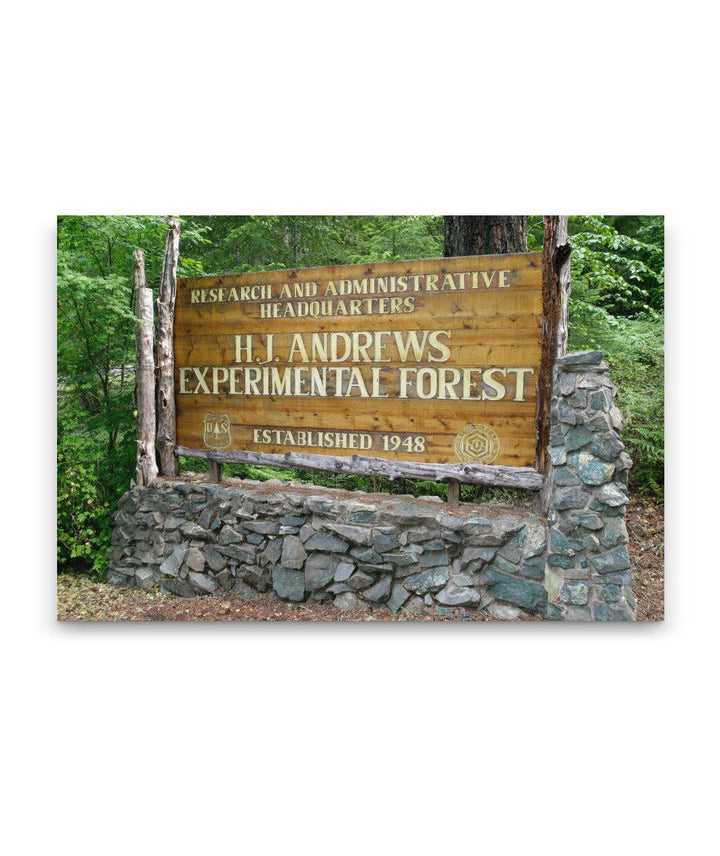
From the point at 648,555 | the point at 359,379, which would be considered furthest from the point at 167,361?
the point at 648,555

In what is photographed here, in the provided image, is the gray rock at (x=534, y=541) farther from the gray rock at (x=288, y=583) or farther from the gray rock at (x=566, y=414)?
the gray rock at (x=288, y=583)

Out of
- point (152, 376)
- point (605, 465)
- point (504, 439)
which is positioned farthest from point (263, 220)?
point (605, 465)

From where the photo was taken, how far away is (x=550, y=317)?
336 cm

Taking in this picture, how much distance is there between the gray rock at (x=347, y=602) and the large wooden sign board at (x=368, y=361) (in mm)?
866

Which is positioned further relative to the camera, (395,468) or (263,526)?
(263,526)

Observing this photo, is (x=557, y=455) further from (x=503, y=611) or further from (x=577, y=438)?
(x=503, y=611)

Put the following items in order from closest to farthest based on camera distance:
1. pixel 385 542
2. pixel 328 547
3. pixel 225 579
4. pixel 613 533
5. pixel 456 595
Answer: pixel 613 533
pixel 456 595
pixel 385 542
pixel 328 547
pixel 225 579

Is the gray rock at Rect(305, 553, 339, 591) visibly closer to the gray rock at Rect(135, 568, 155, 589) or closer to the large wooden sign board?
the large wooden sign board

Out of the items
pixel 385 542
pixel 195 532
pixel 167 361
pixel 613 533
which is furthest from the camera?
pixel 167 361

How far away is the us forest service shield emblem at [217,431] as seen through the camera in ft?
13.5

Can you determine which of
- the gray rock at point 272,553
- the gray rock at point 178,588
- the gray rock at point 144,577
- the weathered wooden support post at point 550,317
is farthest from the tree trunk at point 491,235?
the gray rock at point 144,577

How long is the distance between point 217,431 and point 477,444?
1800mm

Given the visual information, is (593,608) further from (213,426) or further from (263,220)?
(263,220)

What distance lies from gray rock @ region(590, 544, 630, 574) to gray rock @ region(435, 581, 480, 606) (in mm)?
685
